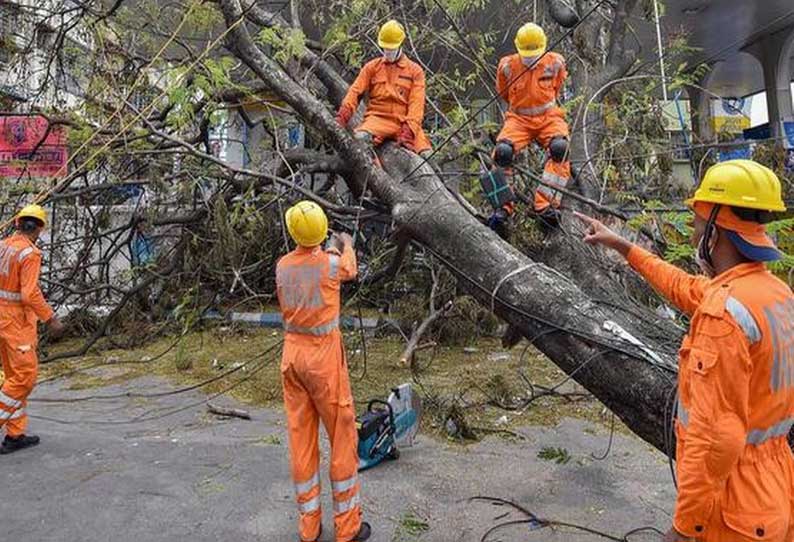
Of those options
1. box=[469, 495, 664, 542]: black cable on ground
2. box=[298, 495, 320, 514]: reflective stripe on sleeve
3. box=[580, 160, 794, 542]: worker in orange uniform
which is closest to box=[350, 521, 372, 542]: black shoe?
box=[298, 495, 320, 514]: reflective stripe on sleeve

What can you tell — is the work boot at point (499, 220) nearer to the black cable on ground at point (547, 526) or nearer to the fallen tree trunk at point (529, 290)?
the fallen tree trunk at point (529, 290)

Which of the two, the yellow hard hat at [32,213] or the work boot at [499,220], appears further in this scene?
the yellow hard hat at [32,213]

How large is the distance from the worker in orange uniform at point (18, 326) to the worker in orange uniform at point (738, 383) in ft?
15.3

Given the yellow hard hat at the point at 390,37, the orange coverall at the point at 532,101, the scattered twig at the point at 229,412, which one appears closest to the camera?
the orange coverall at the point at 532,101

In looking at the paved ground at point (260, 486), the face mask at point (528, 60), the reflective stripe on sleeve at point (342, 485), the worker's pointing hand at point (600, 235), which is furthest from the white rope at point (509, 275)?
the face mask at point (528, 60)

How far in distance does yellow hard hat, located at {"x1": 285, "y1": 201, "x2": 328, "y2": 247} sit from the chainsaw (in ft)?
4.78

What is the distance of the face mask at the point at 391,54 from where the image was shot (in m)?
5.08

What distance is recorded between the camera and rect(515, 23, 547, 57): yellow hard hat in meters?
4.52

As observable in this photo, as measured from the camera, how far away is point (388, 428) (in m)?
4.41

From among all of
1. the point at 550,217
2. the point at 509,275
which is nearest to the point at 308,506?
the point at 509,275

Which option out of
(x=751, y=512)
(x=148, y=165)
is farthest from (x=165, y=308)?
(x=751, y=512)

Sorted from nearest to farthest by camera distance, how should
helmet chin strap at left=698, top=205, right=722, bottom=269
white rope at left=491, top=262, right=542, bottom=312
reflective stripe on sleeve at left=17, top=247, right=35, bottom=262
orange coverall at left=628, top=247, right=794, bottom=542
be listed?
1. orange coverall at left=628, top=247, right=794, bottom=542
2. helmet chin strap at left=698, top=205, right=722, bottom=269
3. white rope at left=491, top=262, right=542, bottom=312
4. reflective stripe on sleeve at left=17, top=247, right=35, bottom=262

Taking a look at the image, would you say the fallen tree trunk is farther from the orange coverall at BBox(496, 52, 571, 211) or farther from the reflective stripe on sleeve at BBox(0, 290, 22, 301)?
the reflective stripe on sleeve at BBox(0, 290, 22, 301)

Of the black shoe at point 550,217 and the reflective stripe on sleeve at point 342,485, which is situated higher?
the black shoe at point 550,217
